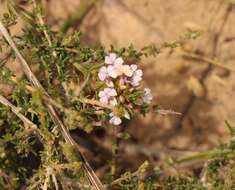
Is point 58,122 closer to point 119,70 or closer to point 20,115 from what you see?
point 20,115

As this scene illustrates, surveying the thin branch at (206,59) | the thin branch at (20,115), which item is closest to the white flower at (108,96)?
the thin branch at (20,115)

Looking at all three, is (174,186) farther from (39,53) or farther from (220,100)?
(220,100)

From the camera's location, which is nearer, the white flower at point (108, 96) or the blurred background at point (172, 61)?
the white flower at point (108, 96)

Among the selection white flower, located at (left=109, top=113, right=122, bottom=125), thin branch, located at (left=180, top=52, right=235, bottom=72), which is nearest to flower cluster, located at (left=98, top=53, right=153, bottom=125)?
white flower, located at (left=109, top=113, right=122, bottom=125)

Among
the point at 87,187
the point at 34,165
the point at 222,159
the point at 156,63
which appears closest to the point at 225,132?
the point at 156,63

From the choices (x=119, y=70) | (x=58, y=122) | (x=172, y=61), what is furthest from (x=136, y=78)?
(x=172, y=61)

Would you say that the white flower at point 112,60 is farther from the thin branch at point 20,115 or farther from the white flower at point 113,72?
the thin branch at point 20,115
